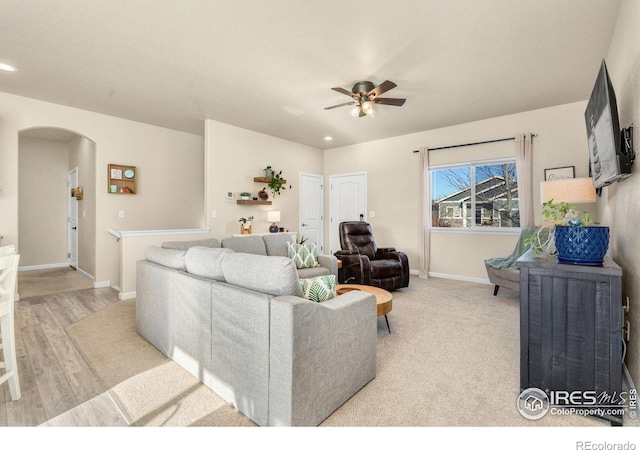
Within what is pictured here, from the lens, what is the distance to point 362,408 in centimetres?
176

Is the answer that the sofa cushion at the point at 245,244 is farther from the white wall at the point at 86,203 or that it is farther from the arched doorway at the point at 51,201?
the arched doorway at the point at 51,201

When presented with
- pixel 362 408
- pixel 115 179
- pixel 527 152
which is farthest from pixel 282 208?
pixel 362 408

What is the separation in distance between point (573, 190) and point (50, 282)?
7254 millimetres

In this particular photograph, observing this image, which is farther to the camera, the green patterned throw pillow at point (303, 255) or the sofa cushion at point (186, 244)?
the green patterned throw pillow at point (303, 255)

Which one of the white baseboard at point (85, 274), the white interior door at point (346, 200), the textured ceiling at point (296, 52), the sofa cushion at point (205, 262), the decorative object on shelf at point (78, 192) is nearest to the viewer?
the sofa cushion at point (205, 262)

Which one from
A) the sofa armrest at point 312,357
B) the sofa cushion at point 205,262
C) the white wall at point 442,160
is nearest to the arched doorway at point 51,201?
the sofa cushion at point 205,262

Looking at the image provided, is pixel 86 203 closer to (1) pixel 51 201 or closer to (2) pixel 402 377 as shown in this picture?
(1) pixel 51 201

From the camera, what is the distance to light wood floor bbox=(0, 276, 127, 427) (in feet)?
5.51

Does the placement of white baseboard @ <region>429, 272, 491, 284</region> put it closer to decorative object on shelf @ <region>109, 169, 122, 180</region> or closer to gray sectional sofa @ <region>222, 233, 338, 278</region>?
gray sectional sofa @ <region>222, 233, 338, 278</region>

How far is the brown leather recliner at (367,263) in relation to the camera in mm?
4188

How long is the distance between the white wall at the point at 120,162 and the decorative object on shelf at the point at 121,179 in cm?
8

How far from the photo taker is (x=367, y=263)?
165 inches

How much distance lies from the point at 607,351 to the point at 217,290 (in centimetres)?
218

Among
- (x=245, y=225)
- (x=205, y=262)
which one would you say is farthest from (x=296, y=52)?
(x=245, y=225)
